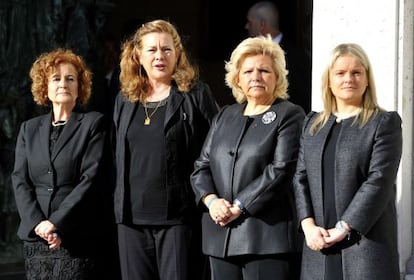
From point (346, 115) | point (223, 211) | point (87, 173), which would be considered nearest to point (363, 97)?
point (346, 115)

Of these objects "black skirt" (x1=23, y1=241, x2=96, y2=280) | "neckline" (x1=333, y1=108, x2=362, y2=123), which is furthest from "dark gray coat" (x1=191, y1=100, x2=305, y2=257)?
"black skirt" (x1=23, y1=241, x2=96, y2=280)

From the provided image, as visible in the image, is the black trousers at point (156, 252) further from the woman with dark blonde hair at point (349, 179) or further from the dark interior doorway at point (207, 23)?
the dark interior doorway at point (207, 23)

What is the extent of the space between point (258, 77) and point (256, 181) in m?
0.56

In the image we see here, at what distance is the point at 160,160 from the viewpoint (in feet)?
18.3

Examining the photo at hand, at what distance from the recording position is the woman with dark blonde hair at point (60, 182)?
225 inches

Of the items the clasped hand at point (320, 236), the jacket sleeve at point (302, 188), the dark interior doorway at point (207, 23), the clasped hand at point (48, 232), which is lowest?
the clasped hand at point (48, 232)

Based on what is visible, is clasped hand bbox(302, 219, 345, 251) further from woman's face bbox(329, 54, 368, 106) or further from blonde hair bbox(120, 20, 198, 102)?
blonde hair bbox(120, 20, 198, 102)

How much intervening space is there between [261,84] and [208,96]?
1.62 ft

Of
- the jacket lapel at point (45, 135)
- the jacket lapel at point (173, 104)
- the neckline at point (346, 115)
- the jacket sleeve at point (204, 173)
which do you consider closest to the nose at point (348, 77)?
the neckline at point (346, 115)

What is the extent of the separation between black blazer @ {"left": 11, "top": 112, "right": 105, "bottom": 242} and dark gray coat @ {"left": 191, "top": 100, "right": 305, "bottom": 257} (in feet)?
2.35

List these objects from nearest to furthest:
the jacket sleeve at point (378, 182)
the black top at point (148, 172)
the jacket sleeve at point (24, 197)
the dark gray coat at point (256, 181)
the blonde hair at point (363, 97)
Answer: the jacket sleeve at point (378, 182) < the blonde hair at point (363, 97) < the dark gray coat at point (256, 181) < the black top at point (148, 172) < the jacket sleeve at point (24, 197)

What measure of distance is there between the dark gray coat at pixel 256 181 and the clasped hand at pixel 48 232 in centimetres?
86

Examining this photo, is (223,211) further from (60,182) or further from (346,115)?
(60,182)

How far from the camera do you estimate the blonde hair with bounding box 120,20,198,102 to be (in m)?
5.75
